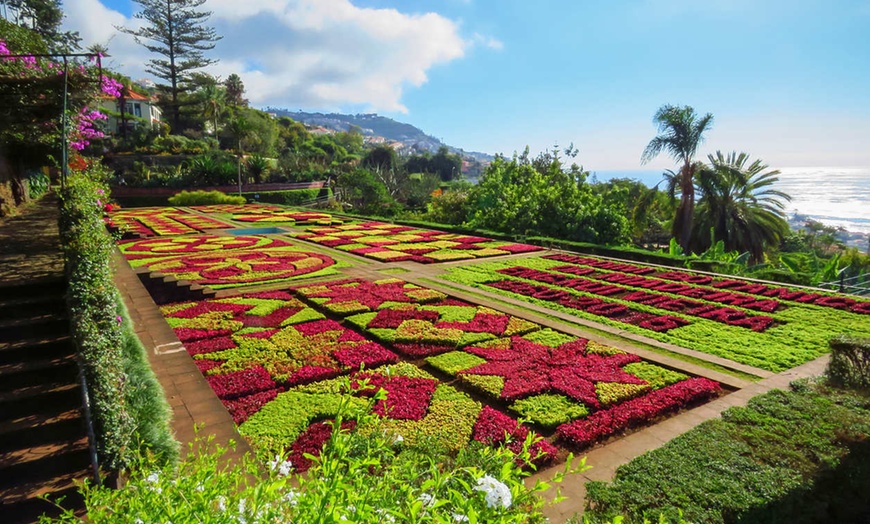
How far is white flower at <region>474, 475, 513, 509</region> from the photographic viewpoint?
2.02 m

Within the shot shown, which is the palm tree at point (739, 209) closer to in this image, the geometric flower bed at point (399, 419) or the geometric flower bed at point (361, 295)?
the geometric flower bed at point (361, 295)

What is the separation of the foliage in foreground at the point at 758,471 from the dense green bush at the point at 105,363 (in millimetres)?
4456

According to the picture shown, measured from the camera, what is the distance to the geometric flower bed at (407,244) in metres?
19.9

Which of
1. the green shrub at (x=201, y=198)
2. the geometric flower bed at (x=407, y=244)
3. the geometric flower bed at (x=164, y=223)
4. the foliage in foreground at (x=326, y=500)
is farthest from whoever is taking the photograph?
the green shrub at (x=201, y=198)

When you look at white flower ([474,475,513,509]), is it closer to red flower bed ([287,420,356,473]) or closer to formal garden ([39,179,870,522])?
formal garden ([39,179,870,522])

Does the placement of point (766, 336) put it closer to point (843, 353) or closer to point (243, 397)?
point (843, 353)

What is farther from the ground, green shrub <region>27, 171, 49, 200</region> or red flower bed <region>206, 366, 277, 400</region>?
green shrub <region>27, 171, 49, 200</region>

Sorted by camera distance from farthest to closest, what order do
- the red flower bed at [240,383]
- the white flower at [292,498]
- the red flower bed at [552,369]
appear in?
the red flower bed at [552,369], the red flower bed at [240,383], the white flower at [292,498]

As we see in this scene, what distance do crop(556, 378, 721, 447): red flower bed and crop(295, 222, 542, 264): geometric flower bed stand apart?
487 inches

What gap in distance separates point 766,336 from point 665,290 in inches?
166

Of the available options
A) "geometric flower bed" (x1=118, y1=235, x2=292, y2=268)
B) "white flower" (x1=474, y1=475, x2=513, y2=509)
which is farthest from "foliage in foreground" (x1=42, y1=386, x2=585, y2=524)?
"geometric flower bed" (x1=118, y1=235, x2=292, y2=268)

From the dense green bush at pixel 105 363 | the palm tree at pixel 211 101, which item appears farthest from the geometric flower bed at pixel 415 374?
the palm tree at pixel 211 101

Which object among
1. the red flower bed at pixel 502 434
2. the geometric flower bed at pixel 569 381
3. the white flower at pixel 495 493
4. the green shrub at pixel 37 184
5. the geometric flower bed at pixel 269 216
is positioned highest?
the green shrub at pixel 37 184

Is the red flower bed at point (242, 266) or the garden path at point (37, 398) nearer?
the garden path at point (37, 398)
